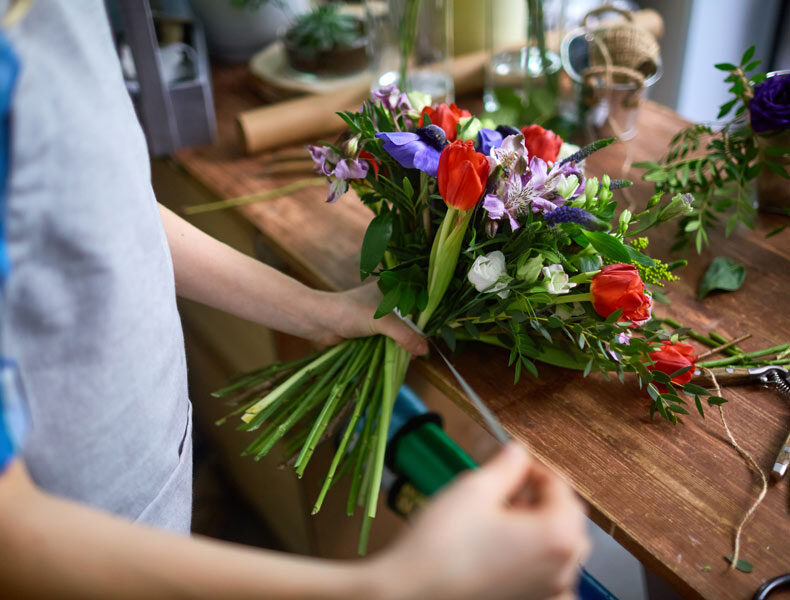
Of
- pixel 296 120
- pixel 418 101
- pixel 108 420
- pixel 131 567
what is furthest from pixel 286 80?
pixel 131 567

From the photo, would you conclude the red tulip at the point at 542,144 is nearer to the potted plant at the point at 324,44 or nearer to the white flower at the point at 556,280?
the white flower at the point at 556,280

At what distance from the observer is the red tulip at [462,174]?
588mm

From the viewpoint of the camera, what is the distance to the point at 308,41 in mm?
1271

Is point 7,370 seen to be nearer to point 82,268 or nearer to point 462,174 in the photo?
point 82,268

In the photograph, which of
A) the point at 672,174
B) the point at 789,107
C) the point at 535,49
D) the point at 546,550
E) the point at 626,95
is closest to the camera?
the point at 546,550

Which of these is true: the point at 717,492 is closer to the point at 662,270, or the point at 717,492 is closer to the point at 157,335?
the point at 662,270

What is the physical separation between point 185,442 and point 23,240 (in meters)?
0.29

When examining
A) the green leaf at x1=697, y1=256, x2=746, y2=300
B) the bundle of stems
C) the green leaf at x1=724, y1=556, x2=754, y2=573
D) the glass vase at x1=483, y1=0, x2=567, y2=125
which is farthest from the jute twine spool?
the green leaf at x1=724, y1=556, x2=754, y2=573

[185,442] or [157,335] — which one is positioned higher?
[157,335]

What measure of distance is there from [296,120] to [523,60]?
435mm

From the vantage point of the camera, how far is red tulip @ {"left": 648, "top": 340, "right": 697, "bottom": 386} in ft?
2.11

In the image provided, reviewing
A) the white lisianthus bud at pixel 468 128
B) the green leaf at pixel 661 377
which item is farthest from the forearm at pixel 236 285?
the green leaf at pixel 661 377

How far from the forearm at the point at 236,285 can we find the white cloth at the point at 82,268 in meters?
0.16

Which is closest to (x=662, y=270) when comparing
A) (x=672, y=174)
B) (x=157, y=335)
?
(x=672, y=174)
